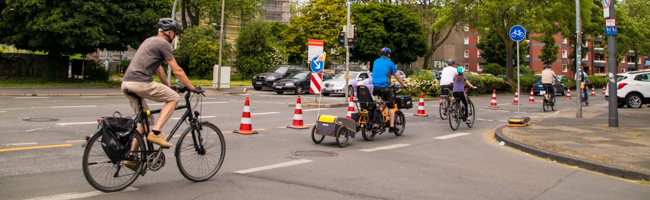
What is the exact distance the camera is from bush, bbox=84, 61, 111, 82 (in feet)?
95.7

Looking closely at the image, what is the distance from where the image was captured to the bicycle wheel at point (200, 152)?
18.0 ft

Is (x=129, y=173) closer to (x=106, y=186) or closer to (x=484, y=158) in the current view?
(x=106, y=186)

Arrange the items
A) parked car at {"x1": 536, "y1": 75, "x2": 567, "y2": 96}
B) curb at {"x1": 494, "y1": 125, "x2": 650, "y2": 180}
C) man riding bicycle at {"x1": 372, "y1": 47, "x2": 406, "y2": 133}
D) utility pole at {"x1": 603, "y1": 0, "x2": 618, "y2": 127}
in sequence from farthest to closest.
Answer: parked car at {"x1": 536, "y1": 75, "x2": 567, "y2": 96} → utility pole at {"x1": 603, "y1": 0, "x2": 618, "y2": 127} → man riding bicycle at {"x1": 372, "y1": 47, "x2": 406, "y2": 133} → curb at {"x1": 494, "y1": 125, "x2": 650, "y2": 180}

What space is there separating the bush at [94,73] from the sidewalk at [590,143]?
24470 millimetres

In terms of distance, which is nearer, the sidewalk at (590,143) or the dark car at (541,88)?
the sidewalk at (590,143)

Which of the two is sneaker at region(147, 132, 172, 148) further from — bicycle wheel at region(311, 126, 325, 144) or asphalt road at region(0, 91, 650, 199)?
bicycle wheel at region(311, 126, 325, 144)

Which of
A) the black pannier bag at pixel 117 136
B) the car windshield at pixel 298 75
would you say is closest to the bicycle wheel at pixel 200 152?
the black pannier bag at pixel 117 136

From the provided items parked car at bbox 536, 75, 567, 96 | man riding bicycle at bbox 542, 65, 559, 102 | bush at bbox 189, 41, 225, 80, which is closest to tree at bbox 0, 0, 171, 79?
bush at bbox 189, 41, 225, 80

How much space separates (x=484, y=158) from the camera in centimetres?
817

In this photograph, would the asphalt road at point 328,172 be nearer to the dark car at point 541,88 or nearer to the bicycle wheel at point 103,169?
the bicycle wheel at point 103,169

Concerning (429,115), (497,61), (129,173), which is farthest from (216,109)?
(497,61)

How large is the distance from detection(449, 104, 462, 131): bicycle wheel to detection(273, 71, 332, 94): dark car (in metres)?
17.5

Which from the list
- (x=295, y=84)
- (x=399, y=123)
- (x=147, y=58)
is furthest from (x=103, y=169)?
(x=295, y=84)

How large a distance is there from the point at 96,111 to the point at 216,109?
11.7ft
